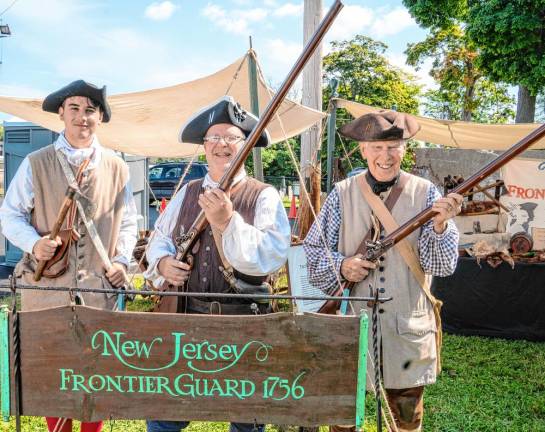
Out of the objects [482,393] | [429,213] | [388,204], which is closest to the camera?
[429,213]

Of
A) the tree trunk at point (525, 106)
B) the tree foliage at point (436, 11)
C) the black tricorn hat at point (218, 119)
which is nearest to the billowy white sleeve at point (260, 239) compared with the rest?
the black tricorn hat at point (218, 119)

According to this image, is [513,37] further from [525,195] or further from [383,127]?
[383,127]

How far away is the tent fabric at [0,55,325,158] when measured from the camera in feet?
17.6

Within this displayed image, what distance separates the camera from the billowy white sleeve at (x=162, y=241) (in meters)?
2.28

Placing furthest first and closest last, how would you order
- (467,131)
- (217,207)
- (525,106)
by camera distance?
(525,106), (467,131), (217,207)

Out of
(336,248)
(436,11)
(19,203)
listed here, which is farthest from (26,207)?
(436,11)

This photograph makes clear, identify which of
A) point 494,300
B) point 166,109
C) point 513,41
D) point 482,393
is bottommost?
point 482,393

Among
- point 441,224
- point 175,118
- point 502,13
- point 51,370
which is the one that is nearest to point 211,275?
point 51,370

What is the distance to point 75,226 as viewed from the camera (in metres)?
2.50

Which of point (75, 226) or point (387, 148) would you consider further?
point (75, 226)

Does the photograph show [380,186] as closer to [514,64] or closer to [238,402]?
[238,402]

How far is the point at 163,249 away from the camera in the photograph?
230 cm

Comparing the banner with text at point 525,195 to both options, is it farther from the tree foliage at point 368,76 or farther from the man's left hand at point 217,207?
→ the tree foliage at point 368,76

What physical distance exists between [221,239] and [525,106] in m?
14.0
